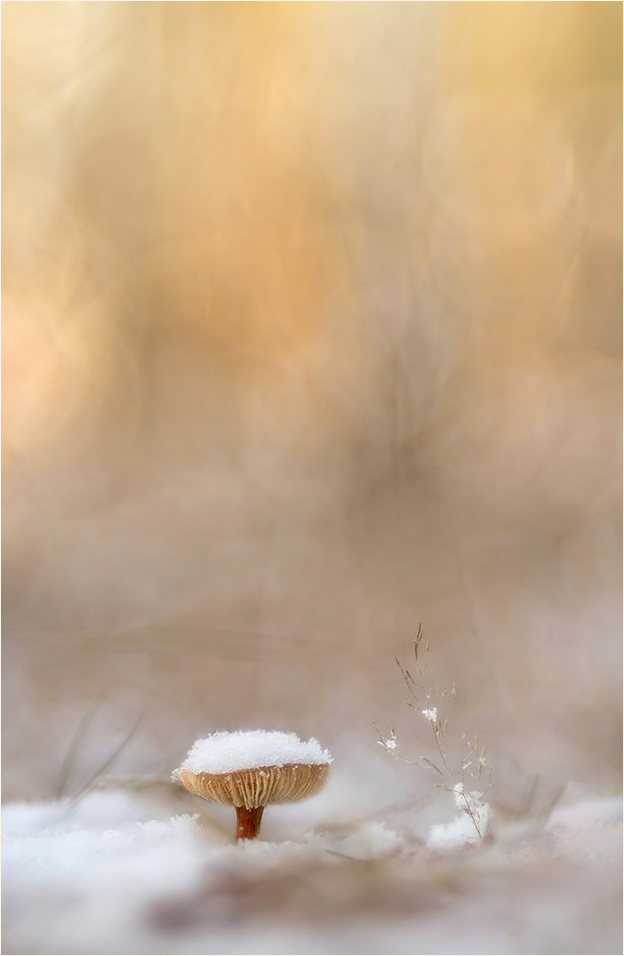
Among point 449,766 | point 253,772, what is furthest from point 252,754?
point 449,766

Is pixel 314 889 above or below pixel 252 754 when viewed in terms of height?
below

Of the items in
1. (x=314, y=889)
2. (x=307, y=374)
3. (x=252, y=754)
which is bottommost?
(x=314, y=889)

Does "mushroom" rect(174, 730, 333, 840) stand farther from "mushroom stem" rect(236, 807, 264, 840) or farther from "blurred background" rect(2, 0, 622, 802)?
"blurred background" rect(2, 0, 622, 802)

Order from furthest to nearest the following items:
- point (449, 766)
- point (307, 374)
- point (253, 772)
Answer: point (307, 374) → point (449, 766) → point (253, 772)

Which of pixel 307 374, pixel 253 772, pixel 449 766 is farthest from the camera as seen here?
pixel 307 374

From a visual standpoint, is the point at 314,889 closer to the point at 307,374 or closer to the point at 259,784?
the point at 259,784

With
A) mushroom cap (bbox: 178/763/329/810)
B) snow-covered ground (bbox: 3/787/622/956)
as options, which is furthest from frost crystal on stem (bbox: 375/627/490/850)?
mushroom cap (bbox: 178/763/329/810)

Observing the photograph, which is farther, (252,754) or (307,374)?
(307,374)

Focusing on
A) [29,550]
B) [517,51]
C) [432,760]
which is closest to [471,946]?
[432,760]
